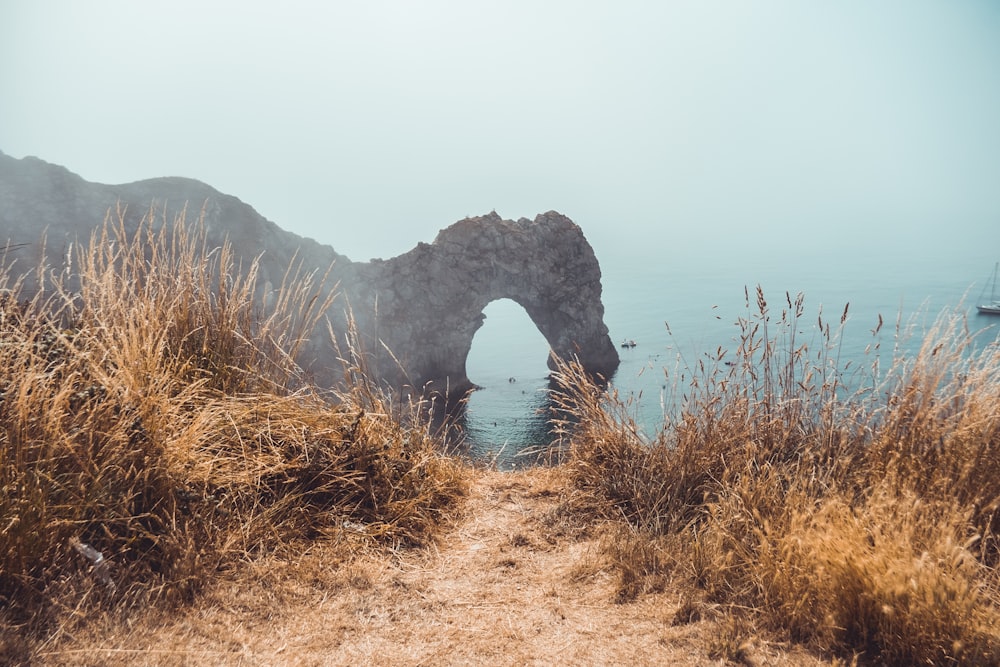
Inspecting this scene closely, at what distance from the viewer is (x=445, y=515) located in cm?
387

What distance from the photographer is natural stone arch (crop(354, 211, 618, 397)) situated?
194ft

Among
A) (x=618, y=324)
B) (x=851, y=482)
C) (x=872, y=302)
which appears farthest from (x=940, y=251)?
(x=851, y=482)

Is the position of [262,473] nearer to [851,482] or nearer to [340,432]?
[340,432]

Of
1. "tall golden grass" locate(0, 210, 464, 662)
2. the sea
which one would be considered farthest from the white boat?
"tall golden grass" locate(0, 210, 464, 662)

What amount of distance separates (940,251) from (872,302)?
344 feet

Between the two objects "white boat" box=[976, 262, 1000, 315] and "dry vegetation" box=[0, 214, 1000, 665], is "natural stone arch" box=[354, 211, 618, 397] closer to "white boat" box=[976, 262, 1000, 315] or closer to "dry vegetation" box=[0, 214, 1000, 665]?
"white boat" box=[976, 262, 1000, 315]

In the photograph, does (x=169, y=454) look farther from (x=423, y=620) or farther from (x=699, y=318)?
(x=699, y=318)

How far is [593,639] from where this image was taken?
99.3 inches

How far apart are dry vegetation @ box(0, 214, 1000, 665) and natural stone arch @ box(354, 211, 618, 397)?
175 ft

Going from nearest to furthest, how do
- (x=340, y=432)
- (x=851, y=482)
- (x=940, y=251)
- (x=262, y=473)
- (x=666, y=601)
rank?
(x=666, y=601), (x=262, y=473), (x=851, y=482), (x=340, y=432), (x=940, y=251)

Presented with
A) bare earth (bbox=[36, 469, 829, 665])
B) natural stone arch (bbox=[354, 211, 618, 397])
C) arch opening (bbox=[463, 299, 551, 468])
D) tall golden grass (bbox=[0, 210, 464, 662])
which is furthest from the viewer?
natural stone arch (bbox=[354, 211, 618, 397])

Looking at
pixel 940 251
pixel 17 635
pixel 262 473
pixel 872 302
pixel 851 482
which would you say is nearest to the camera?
pixel 17 635

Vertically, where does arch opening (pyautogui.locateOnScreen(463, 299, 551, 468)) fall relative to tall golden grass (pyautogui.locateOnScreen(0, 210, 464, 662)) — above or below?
below

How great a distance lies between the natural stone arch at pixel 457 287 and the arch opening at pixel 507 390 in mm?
4401
